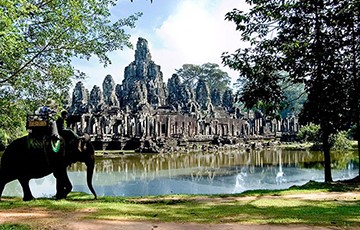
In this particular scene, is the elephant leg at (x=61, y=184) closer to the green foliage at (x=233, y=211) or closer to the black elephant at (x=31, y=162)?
the black elephant at (x=31, y=162)

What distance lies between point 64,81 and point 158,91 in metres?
57.4

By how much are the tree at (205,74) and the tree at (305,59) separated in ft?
286

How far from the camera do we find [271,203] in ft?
30.9

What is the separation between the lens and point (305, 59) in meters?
13.3

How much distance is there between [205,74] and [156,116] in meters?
56.4

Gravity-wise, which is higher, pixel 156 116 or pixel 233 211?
pixel 156 116

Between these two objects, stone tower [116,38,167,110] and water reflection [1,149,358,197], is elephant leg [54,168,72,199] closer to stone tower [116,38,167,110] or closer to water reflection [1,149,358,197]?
water reflection [1,149,358,197]

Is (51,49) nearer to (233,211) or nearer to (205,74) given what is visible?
(233,211)

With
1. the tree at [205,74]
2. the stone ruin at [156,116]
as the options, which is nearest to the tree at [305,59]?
the stone ruin at [156,116]

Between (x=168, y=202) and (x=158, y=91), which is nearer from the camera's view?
(x=168, y=202)

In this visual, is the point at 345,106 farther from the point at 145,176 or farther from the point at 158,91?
the point at 158,91

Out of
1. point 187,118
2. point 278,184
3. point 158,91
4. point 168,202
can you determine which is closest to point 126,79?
point 158,91

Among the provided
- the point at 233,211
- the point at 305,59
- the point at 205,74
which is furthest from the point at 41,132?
the point at 205,74

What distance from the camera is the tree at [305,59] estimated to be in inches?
533
